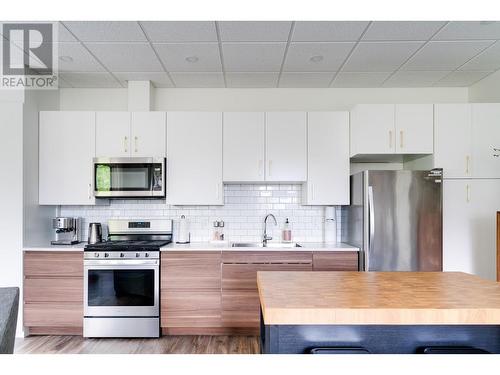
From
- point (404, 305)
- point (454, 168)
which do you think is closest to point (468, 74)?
point (454, 168)

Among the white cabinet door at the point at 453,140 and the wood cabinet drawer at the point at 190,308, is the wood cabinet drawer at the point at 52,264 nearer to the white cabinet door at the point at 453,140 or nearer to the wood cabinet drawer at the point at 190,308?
the wood cabinet drawer at the point at 190,308

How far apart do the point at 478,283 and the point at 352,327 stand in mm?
718

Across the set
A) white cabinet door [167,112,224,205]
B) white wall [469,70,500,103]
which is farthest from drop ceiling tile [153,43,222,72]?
white wall [469,70,500,103]

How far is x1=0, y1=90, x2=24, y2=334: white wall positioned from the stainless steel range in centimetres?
65

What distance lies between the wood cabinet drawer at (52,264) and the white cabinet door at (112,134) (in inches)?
39.7

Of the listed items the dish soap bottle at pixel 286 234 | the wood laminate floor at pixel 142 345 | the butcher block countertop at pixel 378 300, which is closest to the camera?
the butcher block countertop at pixel 378 300

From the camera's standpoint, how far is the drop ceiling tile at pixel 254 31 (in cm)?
231

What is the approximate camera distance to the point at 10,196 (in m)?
2.92

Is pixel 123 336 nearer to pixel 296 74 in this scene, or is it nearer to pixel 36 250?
pixel 36 250

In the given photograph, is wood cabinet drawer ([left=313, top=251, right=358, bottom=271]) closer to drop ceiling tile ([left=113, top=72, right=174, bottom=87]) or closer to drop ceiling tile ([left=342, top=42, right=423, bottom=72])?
drop ceiling tile ([left=342, top=42, right=423, bottom=72])

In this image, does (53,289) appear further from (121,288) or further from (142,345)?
(142,345)

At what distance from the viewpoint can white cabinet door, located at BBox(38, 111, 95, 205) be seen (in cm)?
317

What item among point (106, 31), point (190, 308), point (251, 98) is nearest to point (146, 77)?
point (106, 31)

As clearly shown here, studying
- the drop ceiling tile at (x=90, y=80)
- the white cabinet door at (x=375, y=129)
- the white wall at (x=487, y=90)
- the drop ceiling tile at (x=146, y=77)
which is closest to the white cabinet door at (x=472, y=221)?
the white cabinet door at (x=375, y=129)
